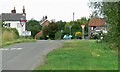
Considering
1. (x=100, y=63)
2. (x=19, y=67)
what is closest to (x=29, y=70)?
(x=19, y=67)

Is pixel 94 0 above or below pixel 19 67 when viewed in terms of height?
above

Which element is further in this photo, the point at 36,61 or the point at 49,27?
the point at 49,27

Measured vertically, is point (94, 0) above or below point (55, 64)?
above

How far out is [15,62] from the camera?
15648 mm

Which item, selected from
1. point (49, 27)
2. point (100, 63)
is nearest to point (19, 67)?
point (100, 63)

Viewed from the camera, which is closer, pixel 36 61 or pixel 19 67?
pixel 19 67

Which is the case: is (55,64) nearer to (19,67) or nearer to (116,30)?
(19,67)

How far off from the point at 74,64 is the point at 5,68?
2.51m

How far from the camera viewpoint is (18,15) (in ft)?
313

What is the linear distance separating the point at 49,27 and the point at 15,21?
11.5 meters

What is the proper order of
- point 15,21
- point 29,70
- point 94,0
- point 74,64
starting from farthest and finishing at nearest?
point 15,21
point 94,0
point 74,64
point 29,70

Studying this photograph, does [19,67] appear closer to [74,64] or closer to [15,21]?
[74,64]

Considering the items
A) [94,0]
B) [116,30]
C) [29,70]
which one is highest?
[94,0]

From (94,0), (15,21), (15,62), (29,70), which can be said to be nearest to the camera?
(29,70)
